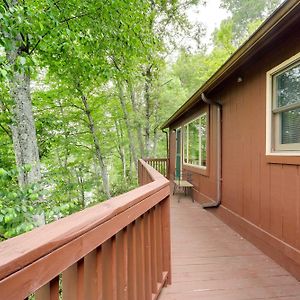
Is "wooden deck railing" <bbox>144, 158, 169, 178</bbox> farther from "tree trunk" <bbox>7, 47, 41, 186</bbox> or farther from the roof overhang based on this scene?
the roof overhang

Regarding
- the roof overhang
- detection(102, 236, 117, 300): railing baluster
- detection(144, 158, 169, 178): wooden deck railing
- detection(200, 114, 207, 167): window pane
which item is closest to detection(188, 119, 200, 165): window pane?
detection(200, 114, 207, 167): window pane

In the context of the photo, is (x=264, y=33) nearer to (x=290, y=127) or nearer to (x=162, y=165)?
(x=290, y=127)

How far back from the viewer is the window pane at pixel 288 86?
3.03 meters

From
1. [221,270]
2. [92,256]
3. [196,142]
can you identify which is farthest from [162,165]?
[92,256]

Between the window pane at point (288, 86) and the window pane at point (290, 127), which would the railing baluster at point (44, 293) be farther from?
the window pane at point (288, 86)

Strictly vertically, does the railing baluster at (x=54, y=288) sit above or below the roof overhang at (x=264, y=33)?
below

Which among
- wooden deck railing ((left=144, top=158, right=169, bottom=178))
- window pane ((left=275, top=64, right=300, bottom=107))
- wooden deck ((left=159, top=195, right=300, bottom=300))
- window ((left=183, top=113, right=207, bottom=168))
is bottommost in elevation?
wooden deck ((left=159, top=195, right=300, bottom=300))

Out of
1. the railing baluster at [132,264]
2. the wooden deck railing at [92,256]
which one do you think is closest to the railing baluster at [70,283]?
the wooden deck railing at [92,256]

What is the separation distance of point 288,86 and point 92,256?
3.04 metres

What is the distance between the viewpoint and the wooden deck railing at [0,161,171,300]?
704 mm

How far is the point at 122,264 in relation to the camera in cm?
146

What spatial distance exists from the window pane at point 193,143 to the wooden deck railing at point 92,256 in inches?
208

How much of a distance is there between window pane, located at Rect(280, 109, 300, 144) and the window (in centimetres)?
308

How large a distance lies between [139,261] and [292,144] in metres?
2.29
